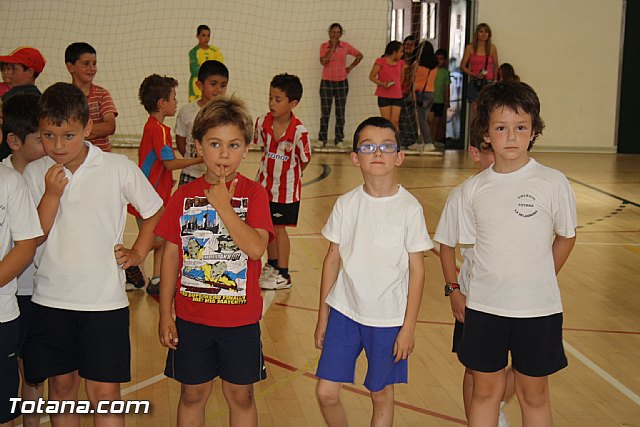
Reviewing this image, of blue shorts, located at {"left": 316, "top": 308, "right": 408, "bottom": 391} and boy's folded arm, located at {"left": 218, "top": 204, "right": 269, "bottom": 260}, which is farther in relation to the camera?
blue shorts, located at {"left": 316, "top": 308, "right": 408, "bottom": 391}

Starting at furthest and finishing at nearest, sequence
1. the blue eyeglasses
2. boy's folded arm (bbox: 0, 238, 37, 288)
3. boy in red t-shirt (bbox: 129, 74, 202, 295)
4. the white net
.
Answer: the white net
boy in red t-shirt (bbox: 129, 74, 202, 295)
the blue eyeglasses
boy's folded arm (bbox: 0, 238, 37, 288)

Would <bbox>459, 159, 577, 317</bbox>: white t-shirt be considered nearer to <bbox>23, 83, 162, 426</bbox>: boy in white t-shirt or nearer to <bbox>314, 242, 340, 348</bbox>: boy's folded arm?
<bbox>314, 242, 340, 348</bbox>: boy's folded arm

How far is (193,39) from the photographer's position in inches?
539

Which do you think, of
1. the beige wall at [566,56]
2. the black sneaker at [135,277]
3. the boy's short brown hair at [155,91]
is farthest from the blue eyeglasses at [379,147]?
the beige wall at [566,56]

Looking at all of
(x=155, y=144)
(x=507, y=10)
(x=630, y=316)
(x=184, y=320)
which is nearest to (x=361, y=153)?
(x=184, y=320)

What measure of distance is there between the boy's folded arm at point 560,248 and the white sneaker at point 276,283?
9.70ft

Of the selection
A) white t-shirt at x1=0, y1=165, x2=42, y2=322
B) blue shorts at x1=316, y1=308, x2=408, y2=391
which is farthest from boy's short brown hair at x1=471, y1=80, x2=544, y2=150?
white t-shirt at x1=0, y1=165, x2=42, y2=322

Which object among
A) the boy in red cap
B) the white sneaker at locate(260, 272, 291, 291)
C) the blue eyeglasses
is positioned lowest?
the white sneaker at locate(260, 272, 291, 291)

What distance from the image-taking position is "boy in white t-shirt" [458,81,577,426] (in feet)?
9.43

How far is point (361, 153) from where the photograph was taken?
303cm

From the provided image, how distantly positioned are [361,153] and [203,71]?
2686 mm

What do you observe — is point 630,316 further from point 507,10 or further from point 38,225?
point 507,10

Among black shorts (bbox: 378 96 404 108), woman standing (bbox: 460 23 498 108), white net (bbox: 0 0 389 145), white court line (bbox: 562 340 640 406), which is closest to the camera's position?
white court line (bbox: 562 340 640 406)

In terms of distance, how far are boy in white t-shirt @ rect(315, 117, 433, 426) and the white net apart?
10.7 m
